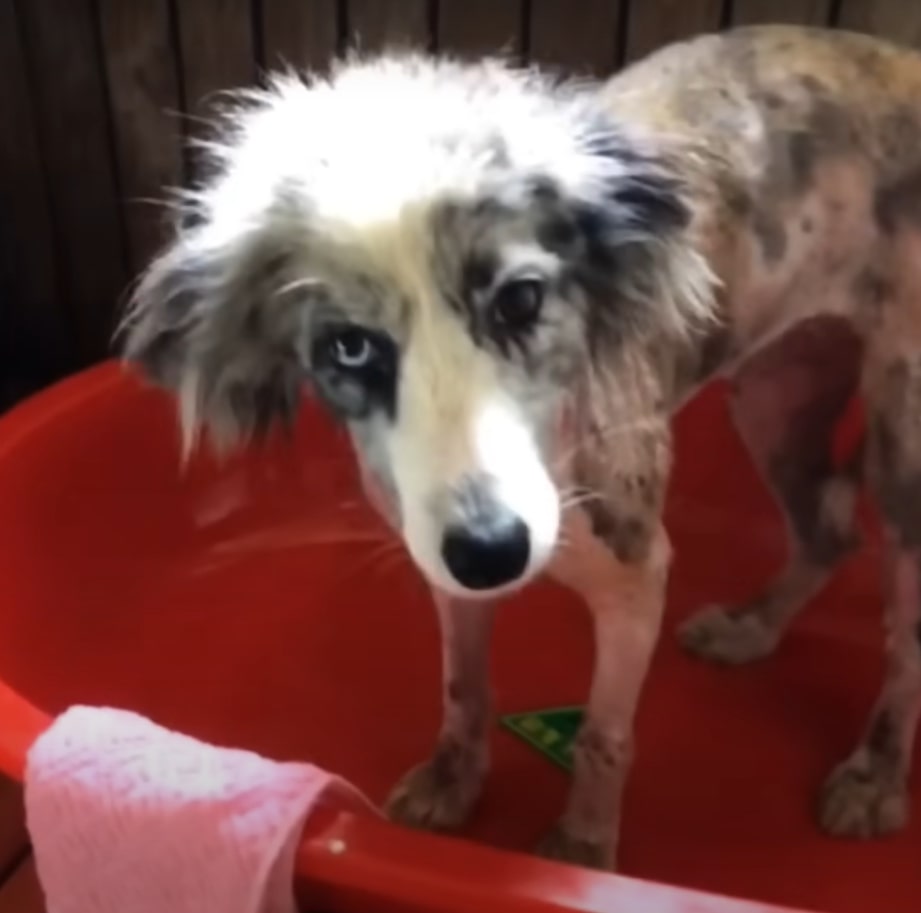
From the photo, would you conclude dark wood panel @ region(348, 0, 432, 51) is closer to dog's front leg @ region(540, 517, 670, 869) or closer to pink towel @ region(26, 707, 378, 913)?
dog's front leg @ region(540, 517, 670, 869)

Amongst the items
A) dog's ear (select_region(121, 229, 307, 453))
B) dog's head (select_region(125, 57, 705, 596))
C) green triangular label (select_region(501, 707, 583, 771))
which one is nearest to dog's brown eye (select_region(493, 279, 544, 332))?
dog's head (select_region(125, 57, 705, 596))

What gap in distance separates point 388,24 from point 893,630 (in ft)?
2.31

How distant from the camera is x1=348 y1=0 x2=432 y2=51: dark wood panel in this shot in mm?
1537

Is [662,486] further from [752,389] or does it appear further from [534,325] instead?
[752,389]

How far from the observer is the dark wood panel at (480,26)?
1.52 metres

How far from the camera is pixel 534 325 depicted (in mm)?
957

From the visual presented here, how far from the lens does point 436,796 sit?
1318 millimetres

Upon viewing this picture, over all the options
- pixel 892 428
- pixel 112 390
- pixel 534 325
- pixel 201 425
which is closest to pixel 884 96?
pixel 892 428

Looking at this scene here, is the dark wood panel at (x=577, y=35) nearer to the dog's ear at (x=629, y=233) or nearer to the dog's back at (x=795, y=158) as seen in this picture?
the dog's back at (x=795, y=158)

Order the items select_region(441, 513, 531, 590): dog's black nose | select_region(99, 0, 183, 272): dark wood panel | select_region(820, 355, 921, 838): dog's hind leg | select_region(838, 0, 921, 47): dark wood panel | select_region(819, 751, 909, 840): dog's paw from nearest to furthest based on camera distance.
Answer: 1. select_region(441, 513, 531, 590): dog's black nose
2. select_region(820, 355, 921, 838): dog's hind leg
3. select_region(819, 751, 909, 840): dog's paw
4. select_region(838, 0, 921, 47): dark wood panel
5. select_region(99, 0, 183, 272): dark wood panel

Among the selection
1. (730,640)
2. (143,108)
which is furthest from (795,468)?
(143,108)

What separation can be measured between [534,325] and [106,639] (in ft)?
2.39

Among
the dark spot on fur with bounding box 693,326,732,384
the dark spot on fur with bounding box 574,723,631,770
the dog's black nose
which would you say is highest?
the dog's black nose

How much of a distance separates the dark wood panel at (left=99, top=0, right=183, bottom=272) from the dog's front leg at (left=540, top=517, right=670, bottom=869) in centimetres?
70
